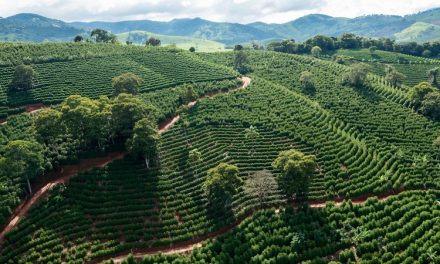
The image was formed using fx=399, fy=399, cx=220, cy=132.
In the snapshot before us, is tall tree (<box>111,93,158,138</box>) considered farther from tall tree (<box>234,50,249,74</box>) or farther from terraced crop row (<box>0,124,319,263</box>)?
Result: tall tree (<box>234,50,249,74</box>)

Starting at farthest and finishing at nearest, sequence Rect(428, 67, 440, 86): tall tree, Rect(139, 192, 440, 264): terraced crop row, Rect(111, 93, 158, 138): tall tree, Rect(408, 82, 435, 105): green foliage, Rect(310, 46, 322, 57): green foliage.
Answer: Rect(310, 46, 322, 57): green foliage → Rect(428, 67, 440, 86): tall tree → Rect(408, 82, 435, 105): green foliage → Rect(111, 93, 158, 138): tall tree → Rect(139, 192, 440, 264): terraced crop row

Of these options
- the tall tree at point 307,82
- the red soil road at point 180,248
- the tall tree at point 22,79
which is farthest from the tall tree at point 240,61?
the red soil road at point 180,248

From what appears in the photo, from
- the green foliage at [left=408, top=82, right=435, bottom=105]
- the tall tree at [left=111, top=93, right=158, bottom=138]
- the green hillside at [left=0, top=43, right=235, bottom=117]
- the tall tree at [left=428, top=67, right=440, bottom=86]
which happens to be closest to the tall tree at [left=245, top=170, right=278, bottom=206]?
the tall tree at [left=111, top=93, right=158, bottom=138]

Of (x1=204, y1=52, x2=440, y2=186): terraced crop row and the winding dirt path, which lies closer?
the winding dirt path

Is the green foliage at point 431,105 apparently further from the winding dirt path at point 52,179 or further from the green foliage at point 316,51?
the green foliage at point 316,51

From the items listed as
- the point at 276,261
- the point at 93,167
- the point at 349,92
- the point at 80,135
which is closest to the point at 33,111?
the point at 80,135

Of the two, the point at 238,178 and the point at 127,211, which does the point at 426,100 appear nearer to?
the point at 238,178
